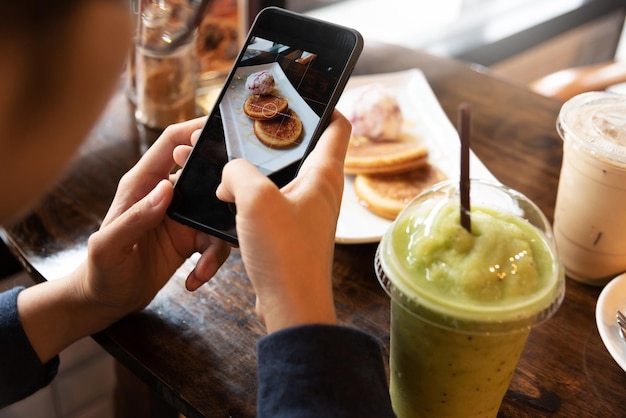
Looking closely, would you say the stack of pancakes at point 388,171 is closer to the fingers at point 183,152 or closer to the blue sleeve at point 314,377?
the fingers at point 183,152

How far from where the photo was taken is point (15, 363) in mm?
775

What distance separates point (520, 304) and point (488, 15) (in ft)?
6.92

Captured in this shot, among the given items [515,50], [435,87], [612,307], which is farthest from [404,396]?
[515,50]

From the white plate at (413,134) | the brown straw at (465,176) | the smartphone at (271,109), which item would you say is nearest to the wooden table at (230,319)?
the white plate at (413,134)

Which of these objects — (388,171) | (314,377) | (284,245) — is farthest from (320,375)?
(388,171)

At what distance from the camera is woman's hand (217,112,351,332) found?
0.61 meters

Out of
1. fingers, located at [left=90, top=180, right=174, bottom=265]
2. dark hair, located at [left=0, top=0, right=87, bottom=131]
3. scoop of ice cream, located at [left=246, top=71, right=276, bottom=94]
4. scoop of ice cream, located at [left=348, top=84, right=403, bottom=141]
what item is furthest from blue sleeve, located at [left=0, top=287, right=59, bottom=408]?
scoop of ice cream, located at [left=348, top=84, right=403, bottom=141]

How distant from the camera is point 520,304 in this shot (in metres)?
0.59

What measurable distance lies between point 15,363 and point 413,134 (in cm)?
69

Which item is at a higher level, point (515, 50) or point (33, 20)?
point (33, 20)

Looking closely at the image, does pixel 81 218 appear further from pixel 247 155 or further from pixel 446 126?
pixel 446 126

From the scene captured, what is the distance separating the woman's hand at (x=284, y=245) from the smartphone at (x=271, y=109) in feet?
0.36

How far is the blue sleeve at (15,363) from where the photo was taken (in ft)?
2.54

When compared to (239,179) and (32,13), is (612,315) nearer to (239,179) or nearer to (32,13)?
(239,179)
